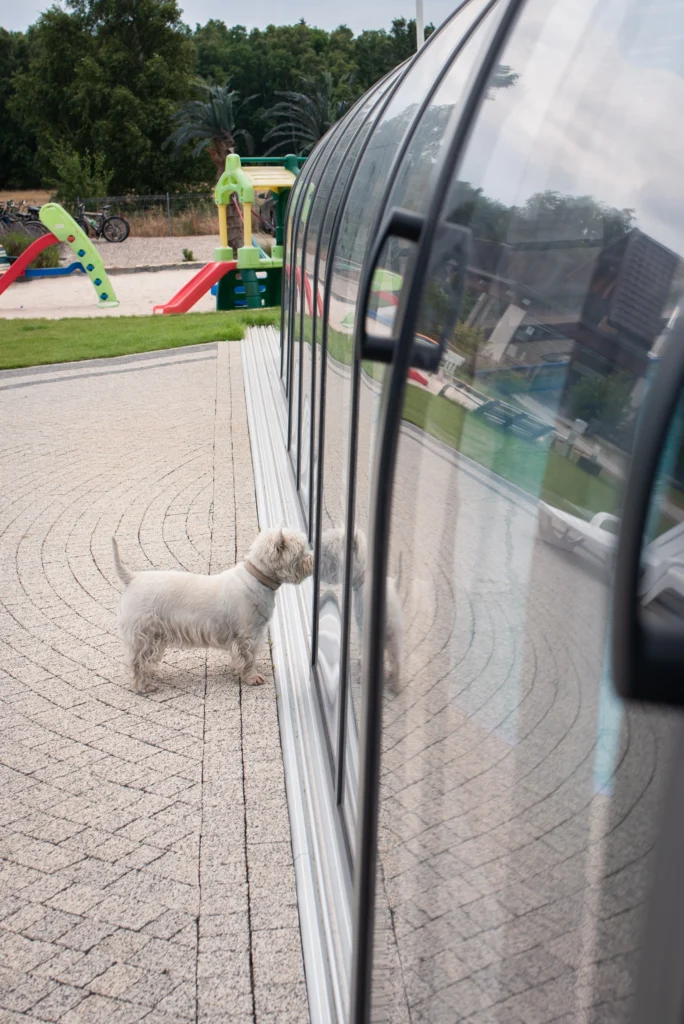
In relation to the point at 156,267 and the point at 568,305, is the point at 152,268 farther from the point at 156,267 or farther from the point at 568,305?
the point at 568,305

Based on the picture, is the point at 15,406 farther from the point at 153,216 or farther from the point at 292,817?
the point at 153,216

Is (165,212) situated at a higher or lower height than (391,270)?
lower

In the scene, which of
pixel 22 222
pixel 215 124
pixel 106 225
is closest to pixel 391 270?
pixel 22 222

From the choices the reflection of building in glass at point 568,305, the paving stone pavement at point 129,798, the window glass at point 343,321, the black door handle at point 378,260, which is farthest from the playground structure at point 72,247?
the reflection of building in glass at point 568,305

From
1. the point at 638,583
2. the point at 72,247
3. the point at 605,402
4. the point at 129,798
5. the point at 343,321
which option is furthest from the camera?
the point at 72,247

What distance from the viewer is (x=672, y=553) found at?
951 millimetres

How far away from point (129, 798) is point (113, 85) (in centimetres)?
6173

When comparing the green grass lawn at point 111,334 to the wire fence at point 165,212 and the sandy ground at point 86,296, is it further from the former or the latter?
the wire fence at point 165,212

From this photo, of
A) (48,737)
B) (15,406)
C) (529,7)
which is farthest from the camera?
(15,406)

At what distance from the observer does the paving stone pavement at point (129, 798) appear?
314 centimetres

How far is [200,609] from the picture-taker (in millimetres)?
5031

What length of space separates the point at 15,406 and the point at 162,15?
55.5 metres

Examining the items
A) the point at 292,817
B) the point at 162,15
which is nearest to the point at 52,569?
the point at 292,817

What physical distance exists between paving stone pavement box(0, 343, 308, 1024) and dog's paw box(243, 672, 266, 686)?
5 centimetres
